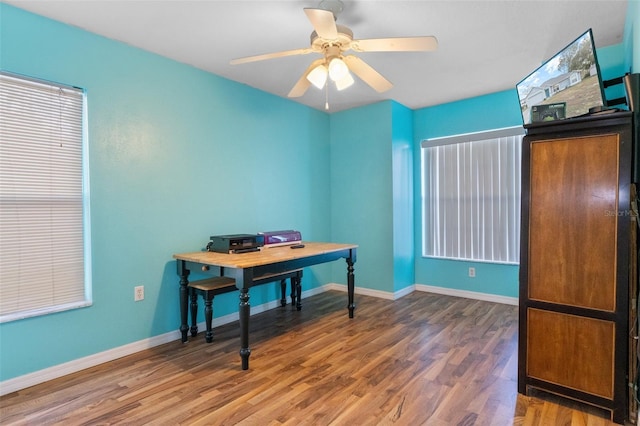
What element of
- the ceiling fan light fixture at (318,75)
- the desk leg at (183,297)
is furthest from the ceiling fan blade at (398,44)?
the desk leg at (183,297)

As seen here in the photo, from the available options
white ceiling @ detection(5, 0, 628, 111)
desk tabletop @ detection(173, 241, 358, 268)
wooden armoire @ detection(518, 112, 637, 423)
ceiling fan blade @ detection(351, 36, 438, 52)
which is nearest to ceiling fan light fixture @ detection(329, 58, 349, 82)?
ceiling fan blade @ detection(351, 36, 438, 52)

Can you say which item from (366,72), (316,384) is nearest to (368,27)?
(366,72)

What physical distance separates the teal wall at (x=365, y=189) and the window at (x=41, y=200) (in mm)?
2923

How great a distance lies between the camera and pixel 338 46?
2.01 m

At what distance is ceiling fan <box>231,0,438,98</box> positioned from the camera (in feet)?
5.84

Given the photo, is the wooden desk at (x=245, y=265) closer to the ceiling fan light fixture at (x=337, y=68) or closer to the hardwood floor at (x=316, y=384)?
the hardwood floor at (x=316, y=384)

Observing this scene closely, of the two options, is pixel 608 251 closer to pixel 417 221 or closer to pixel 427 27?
pixel 427 27

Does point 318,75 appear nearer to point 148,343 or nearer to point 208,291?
point 208,291

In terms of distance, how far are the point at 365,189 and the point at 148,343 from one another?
2888 millimetres

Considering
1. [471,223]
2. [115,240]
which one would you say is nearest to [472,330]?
[471,223]

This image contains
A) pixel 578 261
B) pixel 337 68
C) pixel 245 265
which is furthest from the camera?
pixel 245 265

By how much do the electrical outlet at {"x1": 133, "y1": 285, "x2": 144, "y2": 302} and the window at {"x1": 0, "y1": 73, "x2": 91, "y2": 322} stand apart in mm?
306

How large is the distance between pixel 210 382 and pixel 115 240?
1269 millimetres

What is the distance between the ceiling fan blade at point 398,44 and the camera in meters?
1.85
